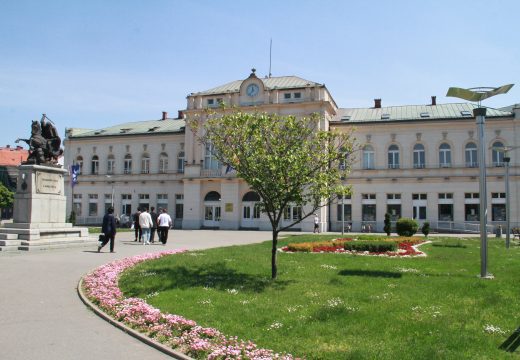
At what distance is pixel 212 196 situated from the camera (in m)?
55.2

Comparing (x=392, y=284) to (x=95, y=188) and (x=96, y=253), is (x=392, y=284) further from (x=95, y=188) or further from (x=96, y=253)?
(x=95, y=188)

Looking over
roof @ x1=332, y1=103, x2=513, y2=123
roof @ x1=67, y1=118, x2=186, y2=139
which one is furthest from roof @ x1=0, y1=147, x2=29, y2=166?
roof @ x1=332, y1=103, x2=513, y2=123

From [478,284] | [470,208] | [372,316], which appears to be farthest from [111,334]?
[470,208]

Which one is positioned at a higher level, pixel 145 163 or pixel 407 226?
pixel 145 163

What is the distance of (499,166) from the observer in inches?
1858

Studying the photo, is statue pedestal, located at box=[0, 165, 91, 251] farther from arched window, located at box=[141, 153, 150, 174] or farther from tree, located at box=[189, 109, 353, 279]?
arched window, located at box=[141, 153, 150, 174]

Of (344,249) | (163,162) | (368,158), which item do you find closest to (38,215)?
(344,249)

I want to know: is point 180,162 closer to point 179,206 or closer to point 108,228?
point 179,206

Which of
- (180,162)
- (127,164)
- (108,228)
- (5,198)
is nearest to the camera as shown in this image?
(108,228)

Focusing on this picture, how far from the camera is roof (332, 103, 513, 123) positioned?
50125mm

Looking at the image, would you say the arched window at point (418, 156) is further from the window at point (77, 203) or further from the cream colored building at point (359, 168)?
the window at point (77, 203)

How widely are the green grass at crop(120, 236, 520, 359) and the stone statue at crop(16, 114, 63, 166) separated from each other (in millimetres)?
10153

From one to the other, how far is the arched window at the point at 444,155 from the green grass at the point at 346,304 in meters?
35.8

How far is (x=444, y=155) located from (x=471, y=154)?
2.67 metres
